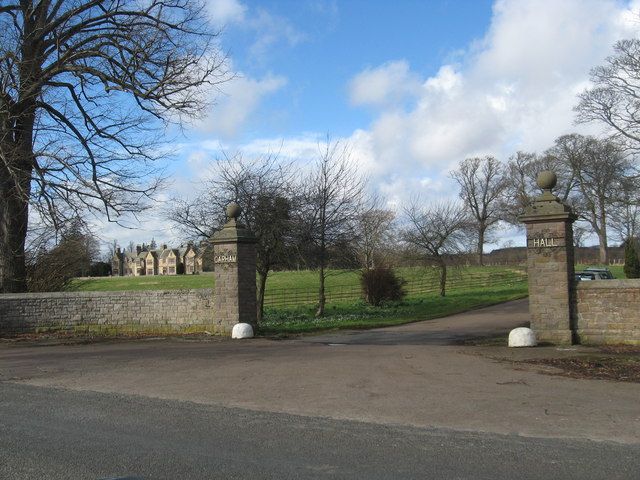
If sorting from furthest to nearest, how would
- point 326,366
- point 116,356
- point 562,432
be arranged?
point 116,356 < point 326,366 < point 562,432

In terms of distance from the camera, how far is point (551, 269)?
42.9 feet

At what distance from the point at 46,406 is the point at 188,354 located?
15.9 feet

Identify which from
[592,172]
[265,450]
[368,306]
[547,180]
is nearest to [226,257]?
[547,180]

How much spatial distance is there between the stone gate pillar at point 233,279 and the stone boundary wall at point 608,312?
8334mm

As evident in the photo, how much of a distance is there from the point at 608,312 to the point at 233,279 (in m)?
9.23

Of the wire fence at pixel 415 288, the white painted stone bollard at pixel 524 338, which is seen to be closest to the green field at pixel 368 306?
the wire fence at pixel 415 288

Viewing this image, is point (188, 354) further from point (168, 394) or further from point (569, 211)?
point (569, 211)

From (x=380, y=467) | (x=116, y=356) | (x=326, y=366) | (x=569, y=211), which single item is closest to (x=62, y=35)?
(x=116, y=356)

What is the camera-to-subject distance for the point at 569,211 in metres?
13.2

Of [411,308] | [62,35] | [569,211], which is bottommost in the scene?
[411,308]

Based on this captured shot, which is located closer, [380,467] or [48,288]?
[380,467]

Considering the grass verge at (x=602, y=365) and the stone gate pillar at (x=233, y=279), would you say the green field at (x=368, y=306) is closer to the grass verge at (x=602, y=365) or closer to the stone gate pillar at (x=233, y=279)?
the stone gate pillar at (x=233, y=279)

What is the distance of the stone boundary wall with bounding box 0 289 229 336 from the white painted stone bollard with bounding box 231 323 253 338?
1.75 meters

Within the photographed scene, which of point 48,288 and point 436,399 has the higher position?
point 48,288
